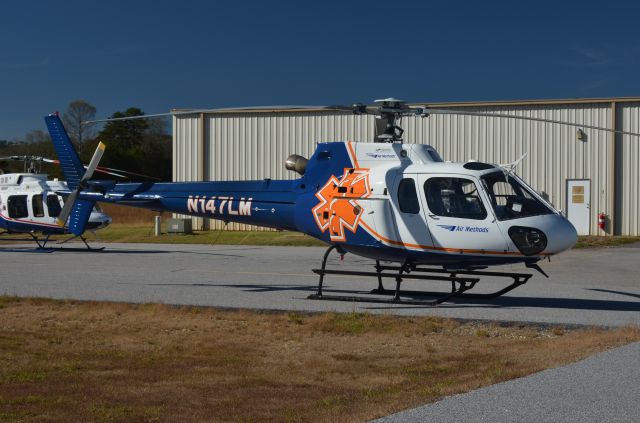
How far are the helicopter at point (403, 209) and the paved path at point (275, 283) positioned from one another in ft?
2.41

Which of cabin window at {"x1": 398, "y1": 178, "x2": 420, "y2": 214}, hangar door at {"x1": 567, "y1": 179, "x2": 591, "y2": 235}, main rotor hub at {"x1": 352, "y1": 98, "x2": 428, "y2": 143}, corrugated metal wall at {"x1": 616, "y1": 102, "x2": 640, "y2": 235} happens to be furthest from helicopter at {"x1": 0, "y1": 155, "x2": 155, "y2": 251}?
corrugated metal wall at {"x1": 616, "y1": 102, "x2": 640, "y2": 235}

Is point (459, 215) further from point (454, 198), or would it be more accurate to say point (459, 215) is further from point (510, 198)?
point (510, 198)

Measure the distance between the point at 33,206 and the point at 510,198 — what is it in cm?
1929

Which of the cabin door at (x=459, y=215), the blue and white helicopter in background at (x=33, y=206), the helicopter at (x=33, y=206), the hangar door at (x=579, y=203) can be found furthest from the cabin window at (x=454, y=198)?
the hangar door at (x=579, y=203)

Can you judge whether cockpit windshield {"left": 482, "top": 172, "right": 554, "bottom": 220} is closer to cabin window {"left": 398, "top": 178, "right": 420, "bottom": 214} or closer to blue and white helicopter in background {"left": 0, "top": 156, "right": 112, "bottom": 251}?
cabin window {"left": 398, "top": 178, "right": 420, "bottom": 214}

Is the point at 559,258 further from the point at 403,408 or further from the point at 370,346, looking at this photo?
the point at 403,408

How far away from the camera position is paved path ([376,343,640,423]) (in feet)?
21.0

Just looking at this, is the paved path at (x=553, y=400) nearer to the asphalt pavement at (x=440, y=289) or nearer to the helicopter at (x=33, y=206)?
the asphalt pavement at (x=440, y=289)

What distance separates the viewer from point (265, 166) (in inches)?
1523

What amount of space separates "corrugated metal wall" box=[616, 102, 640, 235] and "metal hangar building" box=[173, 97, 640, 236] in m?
0.04

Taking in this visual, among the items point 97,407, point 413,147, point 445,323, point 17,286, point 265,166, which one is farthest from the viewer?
point 265,166

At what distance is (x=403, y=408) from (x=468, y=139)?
30.4 meters

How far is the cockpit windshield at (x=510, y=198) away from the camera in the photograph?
41.8 feet

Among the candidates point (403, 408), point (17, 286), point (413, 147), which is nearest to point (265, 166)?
point (17, 286)
